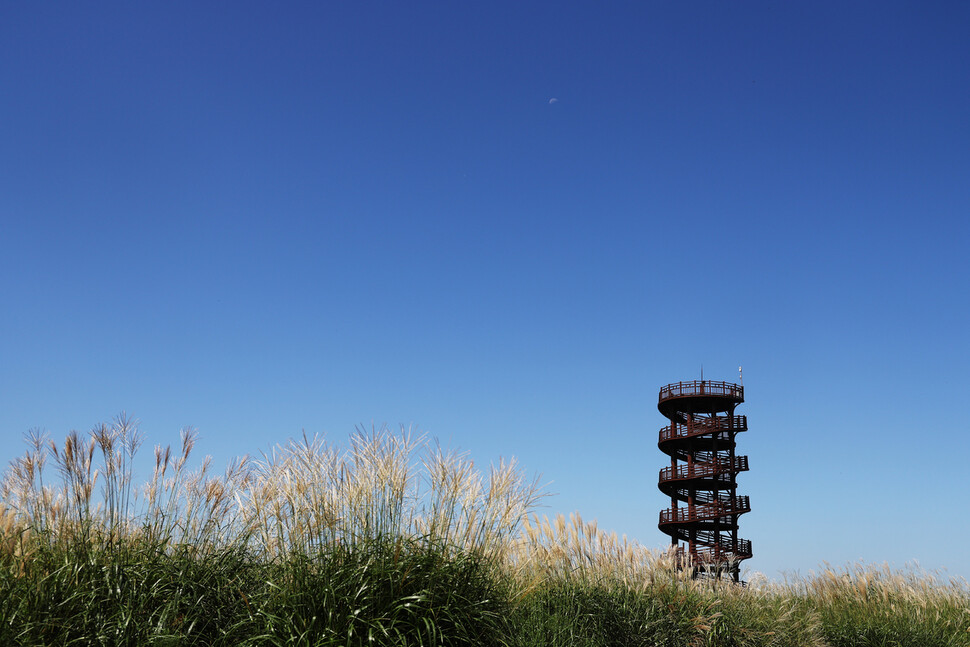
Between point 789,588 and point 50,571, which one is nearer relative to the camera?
point 50,571

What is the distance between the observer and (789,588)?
13.0 m

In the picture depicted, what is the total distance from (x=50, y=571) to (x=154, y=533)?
2.69ft

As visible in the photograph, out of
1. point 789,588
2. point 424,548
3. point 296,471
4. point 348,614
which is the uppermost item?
point 296,471

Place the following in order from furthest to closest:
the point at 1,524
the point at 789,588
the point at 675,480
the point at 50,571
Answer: the point at 675,480
the point at 789,588
the point at 1,524
the point at 50,571

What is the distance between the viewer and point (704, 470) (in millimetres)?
33938

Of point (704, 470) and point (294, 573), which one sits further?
point (704, 470)

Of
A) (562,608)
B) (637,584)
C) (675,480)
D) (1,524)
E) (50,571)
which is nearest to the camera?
(50,571)

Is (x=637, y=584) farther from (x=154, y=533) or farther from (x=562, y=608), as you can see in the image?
(x=154, y=533)

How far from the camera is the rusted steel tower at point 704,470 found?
3347cm

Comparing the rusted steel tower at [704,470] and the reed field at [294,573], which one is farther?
the rusted steel tower at [704,470]

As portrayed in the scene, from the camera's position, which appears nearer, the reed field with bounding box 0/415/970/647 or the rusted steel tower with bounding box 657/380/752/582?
the reed field with bounding box 0/415/970/647

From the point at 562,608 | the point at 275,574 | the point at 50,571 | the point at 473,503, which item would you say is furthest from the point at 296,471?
the point at 562,608

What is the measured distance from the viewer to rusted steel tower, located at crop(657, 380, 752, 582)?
110 feet

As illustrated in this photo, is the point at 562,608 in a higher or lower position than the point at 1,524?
lower
